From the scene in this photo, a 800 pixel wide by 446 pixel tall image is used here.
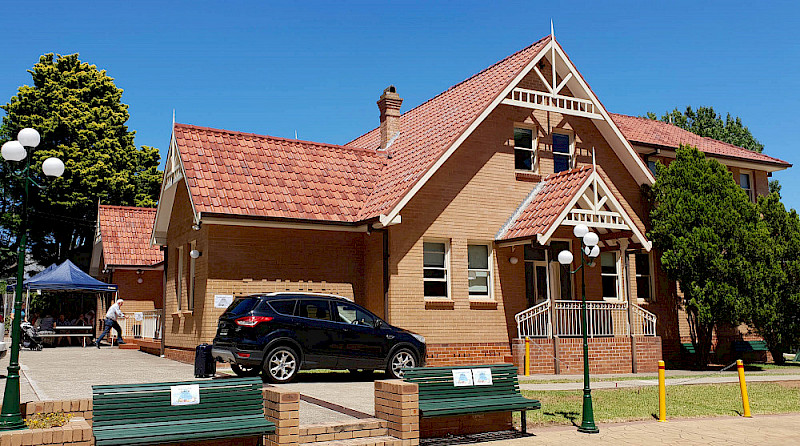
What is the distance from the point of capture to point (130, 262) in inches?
1160

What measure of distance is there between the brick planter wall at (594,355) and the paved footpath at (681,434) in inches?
249

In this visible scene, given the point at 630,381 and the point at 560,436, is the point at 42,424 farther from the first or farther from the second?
the point at 630,381

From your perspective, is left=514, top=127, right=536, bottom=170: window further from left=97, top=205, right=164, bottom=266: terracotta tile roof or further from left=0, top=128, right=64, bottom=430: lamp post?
left=97, top=205, right=164, bottom=266: terracotta tile roof

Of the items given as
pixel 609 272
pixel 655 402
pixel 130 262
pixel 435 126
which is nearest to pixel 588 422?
pixel 655 402

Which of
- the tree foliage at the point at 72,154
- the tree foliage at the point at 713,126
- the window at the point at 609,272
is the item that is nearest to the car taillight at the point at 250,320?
the window at the point at 609,272

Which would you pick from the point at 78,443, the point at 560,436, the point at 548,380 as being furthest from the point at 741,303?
the point at 78,443

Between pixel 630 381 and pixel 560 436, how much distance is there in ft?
21.4

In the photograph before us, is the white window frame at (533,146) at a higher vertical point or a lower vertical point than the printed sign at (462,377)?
higher

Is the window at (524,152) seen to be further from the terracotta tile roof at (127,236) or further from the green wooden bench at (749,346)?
the terracotta tile roof at (127,236)

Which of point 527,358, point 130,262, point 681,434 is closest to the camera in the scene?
point 681,434

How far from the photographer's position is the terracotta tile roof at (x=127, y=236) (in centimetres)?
2962

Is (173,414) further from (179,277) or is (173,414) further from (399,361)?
(179,277)

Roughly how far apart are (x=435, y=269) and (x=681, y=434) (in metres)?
9.13

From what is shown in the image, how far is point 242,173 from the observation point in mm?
18812
